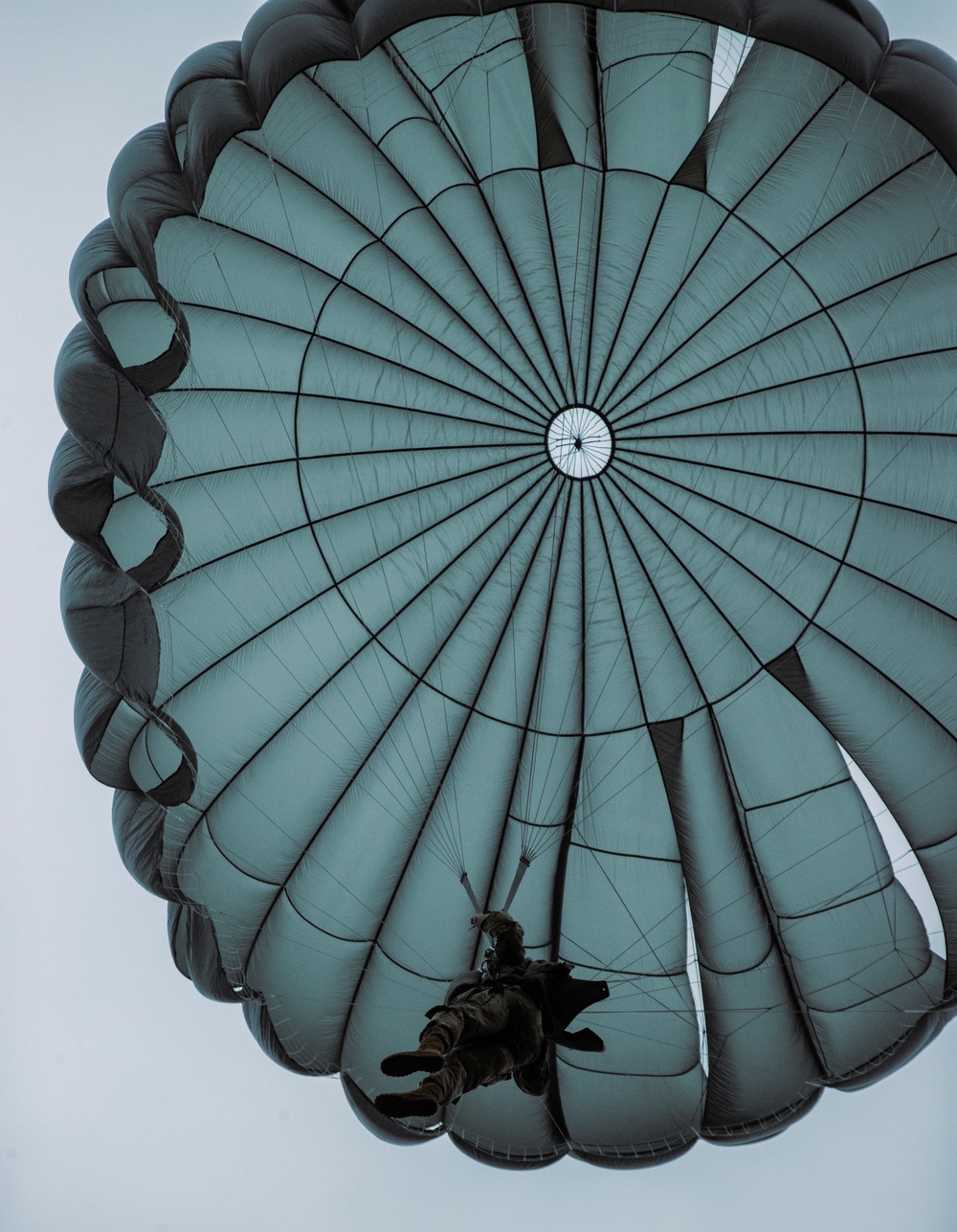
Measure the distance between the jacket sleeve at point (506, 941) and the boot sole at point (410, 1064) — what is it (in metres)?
1.04

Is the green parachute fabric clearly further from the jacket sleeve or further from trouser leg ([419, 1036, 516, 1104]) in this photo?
trouser leg ([419, 1036, 516, 1104])

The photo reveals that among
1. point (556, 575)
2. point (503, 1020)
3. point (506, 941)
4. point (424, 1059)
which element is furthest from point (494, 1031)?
point (556, 575)

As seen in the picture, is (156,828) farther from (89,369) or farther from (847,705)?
(847,705)

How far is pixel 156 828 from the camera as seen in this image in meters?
6.65

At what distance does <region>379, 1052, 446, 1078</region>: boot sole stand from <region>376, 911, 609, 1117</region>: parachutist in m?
0.02

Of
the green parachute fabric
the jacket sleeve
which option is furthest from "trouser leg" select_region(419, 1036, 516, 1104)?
the green parachute fabric

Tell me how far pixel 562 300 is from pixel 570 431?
769mm

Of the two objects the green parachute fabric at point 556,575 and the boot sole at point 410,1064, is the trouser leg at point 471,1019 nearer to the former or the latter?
the boot sole at point 410,1064

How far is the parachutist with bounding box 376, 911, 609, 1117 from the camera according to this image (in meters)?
4.93

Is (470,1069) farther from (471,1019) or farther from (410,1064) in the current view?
(410,1064)

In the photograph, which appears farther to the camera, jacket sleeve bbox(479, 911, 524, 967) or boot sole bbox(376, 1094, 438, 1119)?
jacket sleeve bbox(479, 911, 524, 967)

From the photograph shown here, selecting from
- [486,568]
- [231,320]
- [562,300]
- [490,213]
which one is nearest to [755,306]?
[562,300]

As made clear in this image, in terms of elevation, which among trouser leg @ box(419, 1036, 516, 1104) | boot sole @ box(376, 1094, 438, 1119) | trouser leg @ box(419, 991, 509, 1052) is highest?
trouser leg @ box(419, 991, 509, 1052)

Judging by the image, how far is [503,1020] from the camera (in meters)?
5.31
